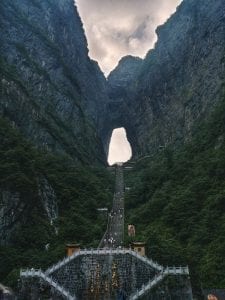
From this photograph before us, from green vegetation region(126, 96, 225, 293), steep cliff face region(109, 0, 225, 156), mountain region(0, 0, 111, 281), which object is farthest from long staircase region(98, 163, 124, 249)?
steep cliff face region(109, 0, 225, 156)

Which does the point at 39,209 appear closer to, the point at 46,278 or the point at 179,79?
the point at 46,278

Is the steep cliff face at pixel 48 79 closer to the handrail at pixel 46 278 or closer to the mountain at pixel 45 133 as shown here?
the mountain at pixel 45 133

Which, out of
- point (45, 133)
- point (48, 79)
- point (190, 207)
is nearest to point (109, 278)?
point (190, 207)

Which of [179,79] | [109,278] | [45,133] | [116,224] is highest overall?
[179,79]

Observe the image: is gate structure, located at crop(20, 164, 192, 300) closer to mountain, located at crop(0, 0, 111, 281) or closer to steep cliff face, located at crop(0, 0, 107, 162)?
mountain, located at crop(0, 0, 111, 281)

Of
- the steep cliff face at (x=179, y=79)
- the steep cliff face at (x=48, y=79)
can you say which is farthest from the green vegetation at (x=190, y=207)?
the steep cliff face at (x=48, y=79)

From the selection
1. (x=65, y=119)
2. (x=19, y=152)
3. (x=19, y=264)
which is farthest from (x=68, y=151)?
(x=19, y=264)

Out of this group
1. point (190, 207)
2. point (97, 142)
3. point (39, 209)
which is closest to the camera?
point (39, 209)
